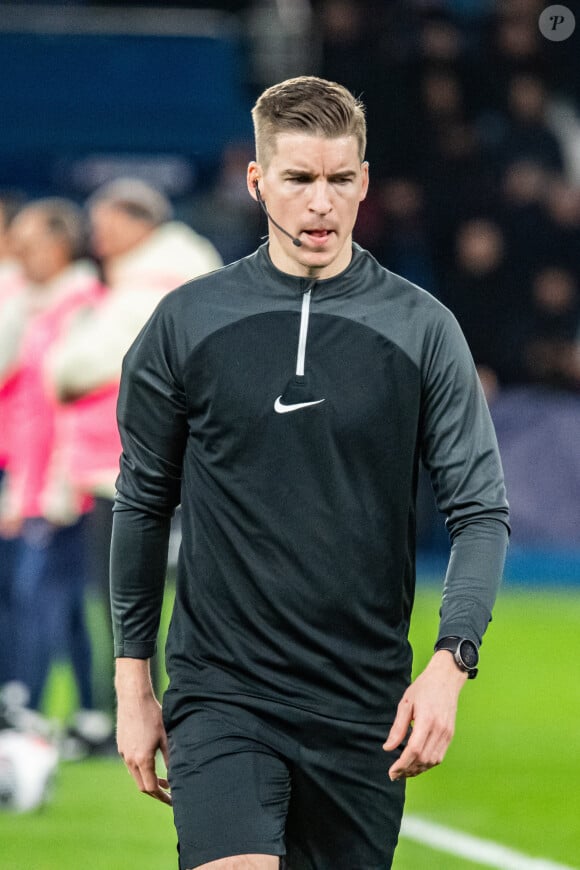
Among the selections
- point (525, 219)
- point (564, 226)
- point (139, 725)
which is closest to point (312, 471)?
point (139, 725)

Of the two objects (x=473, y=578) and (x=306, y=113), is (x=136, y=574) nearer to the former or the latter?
(x=473, y=578)

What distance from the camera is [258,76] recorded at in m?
15.0

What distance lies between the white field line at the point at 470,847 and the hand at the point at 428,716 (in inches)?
113

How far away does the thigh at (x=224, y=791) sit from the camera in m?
3.53

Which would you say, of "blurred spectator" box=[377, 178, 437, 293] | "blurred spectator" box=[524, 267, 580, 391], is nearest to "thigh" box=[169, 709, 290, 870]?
"blurred spectator" box=[524, 267, 580, 391]

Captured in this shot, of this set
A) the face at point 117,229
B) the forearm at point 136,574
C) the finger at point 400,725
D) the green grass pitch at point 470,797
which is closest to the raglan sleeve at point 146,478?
the forearm at point 136,574

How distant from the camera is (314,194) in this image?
12.0 feet

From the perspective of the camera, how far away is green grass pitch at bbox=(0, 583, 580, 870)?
6.48 meters

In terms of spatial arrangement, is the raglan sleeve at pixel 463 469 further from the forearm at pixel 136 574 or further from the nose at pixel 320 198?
the forearm at pixel 136 574

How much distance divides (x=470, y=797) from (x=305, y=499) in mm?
4156

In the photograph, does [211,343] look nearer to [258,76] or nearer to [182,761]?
[182,761]

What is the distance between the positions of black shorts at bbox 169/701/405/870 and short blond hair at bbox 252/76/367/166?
112 centimetres

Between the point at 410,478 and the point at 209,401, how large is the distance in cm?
43

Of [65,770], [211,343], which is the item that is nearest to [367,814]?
[211,343]
